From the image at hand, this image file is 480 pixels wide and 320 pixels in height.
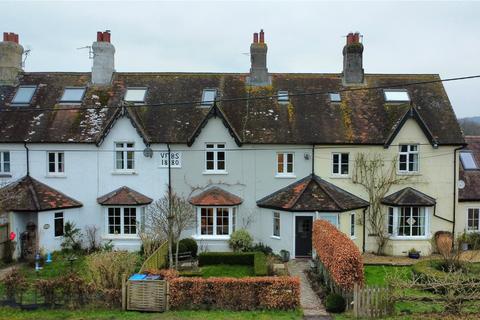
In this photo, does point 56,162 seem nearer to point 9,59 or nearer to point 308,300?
point 9,59

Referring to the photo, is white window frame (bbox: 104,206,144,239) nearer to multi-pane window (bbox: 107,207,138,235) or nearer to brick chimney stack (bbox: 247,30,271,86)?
multi-pane window (bbox: 107,207,138,235)

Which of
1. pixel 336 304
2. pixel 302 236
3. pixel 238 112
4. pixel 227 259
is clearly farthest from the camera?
pixel 238 112

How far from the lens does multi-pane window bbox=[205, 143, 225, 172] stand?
28281mm

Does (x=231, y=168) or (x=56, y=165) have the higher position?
(x=56, y=165)

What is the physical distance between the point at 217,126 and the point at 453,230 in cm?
1654

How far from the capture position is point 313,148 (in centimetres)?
2808

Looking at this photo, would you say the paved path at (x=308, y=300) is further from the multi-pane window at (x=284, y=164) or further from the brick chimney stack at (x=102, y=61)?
the brick chimney stack at (x=102, y=61)

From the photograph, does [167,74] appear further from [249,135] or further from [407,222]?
[407,222]

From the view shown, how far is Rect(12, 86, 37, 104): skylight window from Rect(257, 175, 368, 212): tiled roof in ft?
58.4

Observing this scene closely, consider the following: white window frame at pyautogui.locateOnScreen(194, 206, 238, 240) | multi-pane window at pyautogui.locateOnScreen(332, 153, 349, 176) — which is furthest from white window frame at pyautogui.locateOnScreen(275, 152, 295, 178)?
white window frame at pyautogui.locateOnScreen(194, 206, 238, 240)

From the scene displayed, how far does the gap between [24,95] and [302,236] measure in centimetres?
2169

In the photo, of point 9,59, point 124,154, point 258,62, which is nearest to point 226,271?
point 124,154

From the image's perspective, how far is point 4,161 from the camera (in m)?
28.6

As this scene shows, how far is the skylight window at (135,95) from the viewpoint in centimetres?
3070
